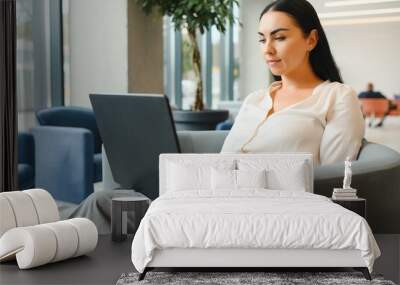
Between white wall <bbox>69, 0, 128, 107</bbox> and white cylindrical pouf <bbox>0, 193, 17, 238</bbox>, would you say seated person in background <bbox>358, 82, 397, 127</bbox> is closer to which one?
white wall <bbox>69, 0, 128, 107</bbox>

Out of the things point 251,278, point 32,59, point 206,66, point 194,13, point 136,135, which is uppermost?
point 194,13

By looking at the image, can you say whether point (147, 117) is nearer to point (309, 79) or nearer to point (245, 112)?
point (245, 112)

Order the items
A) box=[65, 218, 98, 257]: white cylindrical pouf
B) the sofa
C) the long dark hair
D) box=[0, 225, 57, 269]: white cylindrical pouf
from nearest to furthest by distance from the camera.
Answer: box=[0, 225, 57, 269]: white cylindrical pouf → box=[65, 218, 98, 257]: white cylindrical pouf → the sofa → the long dark hair

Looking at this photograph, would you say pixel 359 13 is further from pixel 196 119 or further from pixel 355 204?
pixel 355 204

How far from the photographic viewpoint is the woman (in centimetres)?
416

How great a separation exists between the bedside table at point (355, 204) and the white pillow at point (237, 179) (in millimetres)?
404

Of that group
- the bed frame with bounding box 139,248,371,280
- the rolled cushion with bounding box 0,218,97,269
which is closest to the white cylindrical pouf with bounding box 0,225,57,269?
the rolled cushion with bounding box 0,218,97,269

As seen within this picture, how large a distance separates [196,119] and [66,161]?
265cm

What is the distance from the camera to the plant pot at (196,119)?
823 centimetres

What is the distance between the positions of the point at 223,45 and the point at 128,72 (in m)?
5.80

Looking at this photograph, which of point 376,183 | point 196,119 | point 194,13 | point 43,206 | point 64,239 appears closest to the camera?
point 64,239

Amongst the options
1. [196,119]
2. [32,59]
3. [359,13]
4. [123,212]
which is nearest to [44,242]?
[123,212]

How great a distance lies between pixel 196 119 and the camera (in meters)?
8.26

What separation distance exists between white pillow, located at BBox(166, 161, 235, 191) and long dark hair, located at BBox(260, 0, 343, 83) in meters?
0.90
